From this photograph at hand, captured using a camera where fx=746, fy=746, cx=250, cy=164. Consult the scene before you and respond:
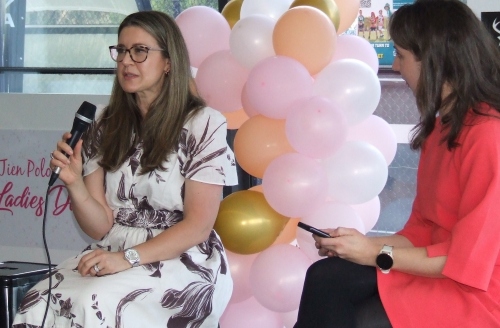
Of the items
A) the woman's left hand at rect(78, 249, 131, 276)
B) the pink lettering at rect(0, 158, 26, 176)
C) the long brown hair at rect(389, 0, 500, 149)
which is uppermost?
the long brown hair at rect(389, 0, 500, 149)

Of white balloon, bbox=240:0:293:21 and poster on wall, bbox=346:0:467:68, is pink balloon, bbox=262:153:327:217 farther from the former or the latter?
poster on wall, bbox=346:0:467:68

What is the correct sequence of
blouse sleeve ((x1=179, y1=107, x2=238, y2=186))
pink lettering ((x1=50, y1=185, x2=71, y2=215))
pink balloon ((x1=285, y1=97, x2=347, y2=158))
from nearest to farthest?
blouse sleeve ((x1=179, y1=107, x2=238, y2=186)) → pink balloon ((x1=285, y1=97, x2=347, y2=158)) → pink lettering ((x1=50, y1=185, x2=71, y2=215))

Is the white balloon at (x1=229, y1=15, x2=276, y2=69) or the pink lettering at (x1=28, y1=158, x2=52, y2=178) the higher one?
the white balloon at (x1=229, y1=15, x2=276, y2=69)

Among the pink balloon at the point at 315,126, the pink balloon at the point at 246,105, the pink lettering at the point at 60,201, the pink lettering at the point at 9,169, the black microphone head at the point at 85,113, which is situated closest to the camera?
the black microphone head at the point at 85,113

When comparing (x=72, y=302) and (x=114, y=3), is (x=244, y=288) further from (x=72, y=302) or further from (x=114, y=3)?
(x=114, y=3)

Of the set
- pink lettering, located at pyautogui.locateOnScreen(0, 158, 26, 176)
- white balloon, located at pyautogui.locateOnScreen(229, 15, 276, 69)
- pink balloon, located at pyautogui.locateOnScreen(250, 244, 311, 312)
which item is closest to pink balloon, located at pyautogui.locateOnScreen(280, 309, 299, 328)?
pink balloon, located at pyautogui.locateOnScreen(250, 244, 311, 312)

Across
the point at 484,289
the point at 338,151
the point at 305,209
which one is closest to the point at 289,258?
the point at 305,209

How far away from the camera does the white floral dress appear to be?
1820 millimetres

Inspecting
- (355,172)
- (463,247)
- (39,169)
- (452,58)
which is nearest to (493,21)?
(355,172)

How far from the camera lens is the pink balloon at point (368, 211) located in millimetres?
2602

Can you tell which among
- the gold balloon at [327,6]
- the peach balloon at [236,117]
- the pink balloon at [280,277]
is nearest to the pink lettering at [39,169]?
the peach balloon at [236,117]

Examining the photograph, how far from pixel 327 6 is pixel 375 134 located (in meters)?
0.47

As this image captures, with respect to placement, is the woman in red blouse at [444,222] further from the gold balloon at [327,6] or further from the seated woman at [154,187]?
the gold balloon at [327,6]

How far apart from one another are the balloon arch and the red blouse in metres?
0.63
